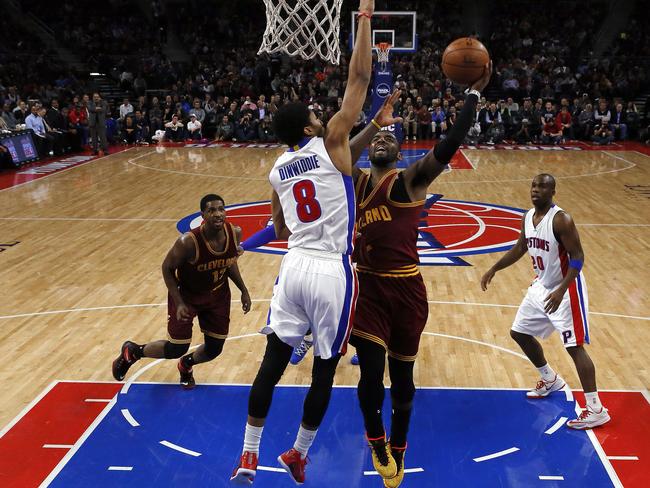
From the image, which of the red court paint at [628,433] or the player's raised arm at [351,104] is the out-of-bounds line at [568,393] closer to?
the red court paint at [628,433]

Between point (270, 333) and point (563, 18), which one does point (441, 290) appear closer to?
point (270, 333)

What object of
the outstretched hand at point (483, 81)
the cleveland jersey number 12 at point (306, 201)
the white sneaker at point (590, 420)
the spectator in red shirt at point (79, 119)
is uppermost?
the outstretched hand at point (483, 81)

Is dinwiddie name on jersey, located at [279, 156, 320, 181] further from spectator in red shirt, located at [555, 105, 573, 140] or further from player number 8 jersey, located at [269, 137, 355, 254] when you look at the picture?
spectator in red shirt, located at [555, 105, 573, 140]

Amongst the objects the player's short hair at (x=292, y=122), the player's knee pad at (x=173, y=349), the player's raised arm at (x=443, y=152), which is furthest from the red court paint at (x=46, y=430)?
the player's raised arm at (x=443, y=152)

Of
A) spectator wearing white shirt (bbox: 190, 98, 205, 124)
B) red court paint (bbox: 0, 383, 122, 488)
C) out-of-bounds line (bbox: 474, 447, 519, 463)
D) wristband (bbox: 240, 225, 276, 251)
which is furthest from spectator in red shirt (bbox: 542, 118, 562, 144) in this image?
red court paint (bbox: 0, 383, 122, 488)

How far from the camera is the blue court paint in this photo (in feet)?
13.1

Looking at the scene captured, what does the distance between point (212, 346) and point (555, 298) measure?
228cm

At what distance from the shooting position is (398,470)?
3.78 meters

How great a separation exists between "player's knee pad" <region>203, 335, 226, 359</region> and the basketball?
2.34 m

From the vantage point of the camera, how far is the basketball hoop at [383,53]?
17.7 metres

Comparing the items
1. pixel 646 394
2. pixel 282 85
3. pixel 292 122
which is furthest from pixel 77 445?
pixel 282 85

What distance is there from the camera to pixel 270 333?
361cm

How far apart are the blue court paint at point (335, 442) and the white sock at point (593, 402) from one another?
0.60 feet

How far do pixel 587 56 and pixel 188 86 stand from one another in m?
13.5
